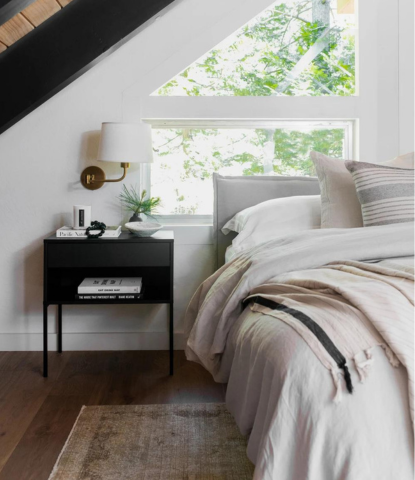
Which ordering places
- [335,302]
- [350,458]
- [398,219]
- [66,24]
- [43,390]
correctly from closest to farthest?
[350,458], [335,302], [398,219], [43,390], [66,24]

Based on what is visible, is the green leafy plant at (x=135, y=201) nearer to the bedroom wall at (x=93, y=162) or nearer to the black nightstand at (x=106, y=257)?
the bedroom wall at (x=93, y=162)

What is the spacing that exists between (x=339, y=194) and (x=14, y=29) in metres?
1.68

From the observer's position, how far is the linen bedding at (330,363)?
3.78ft

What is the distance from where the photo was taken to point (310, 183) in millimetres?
3277

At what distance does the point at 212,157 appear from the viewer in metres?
3.47

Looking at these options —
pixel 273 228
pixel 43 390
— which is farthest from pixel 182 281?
pixel 43 390

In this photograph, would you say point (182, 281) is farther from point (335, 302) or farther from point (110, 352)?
point (335, 302)

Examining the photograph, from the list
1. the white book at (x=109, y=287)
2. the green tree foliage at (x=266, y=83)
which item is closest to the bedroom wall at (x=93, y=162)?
the green tree foliage at (x=266, y=83)

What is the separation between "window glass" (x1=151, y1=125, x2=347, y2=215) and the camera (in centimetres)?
346

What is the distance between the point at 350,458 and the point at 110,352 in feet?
7.67

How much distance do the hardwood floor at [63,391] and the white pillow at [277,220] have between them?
28.3 inches

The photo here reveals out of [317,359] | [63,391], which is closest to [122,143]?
[63,391]

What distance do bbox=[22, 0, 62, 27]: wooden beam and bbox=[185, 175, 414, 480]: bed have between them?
155 centimetres

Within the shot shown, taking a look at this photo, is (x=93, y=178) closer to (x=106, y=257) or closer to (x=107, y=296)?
(x=106, y=257)
